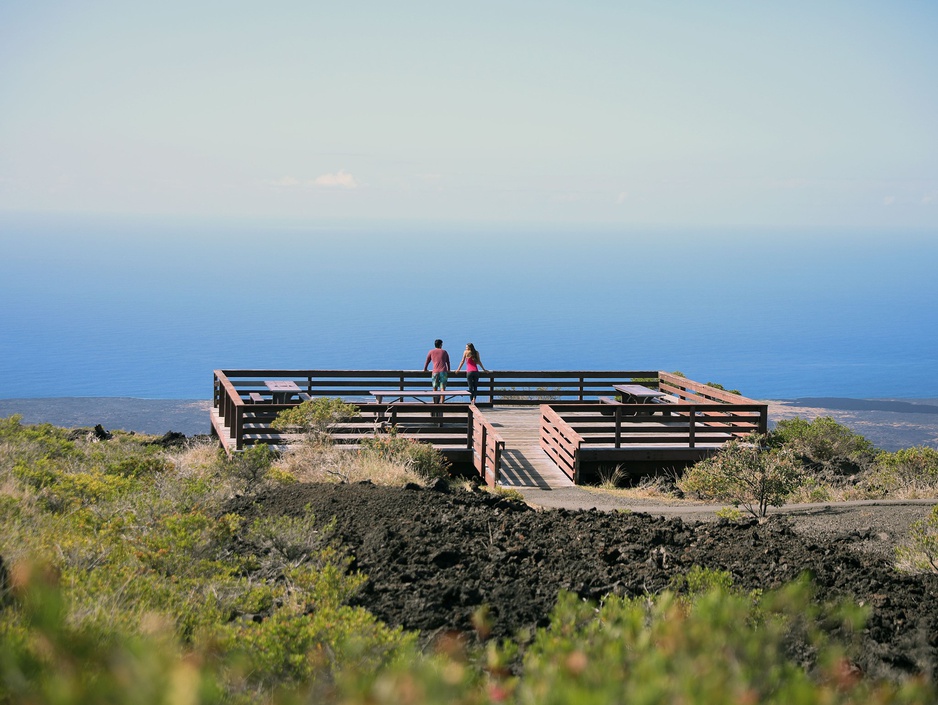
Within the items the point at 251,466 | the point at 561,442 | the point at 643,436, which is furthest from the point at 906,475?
the point at 251,466

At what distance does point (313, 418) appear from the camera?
15.2 m

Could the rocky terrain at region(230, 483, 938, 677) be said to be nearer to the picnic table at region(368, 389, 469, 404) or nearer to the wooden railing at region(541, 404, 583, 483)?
the wooden railing at region(541, 404, 583, 483)

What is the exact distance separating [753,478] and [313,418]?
6499 mm

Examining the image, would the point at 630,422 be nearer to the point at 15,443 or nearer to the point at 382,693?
the point at 15,443

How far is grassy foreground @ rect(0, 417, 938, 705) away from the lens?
2.85 m

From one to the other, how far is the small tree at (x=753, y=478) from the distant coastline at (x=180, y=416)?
61.8 meters

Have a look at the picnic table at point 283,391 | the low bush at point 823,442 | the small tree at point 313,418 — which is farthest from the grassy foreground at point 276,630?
the low bush at point 823,442

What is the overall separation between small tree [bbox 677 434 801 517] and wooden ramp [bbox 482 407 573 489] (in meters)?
3.19

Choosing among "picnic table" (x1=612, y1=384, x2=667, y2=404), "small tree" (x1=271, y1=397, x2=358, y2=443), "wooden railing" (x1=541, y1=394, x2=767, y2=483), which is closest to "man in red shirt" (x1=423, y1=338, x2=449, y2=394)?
"wooden railing" (x1=541, y1=394, x2=767, y2=483)

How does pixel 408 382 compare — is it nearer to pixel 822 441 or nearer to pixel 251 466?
pixel 822 441

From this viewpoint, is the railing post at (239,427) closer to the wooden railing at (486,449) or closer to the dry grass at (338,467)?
the dry grass at (338,467)

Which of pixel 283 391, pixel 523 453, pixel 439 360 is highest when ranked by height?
pixel 439 360

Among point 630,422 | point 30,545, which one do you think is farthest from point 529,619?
point 630,422

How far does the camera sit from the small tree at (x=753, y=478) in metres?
12.4
